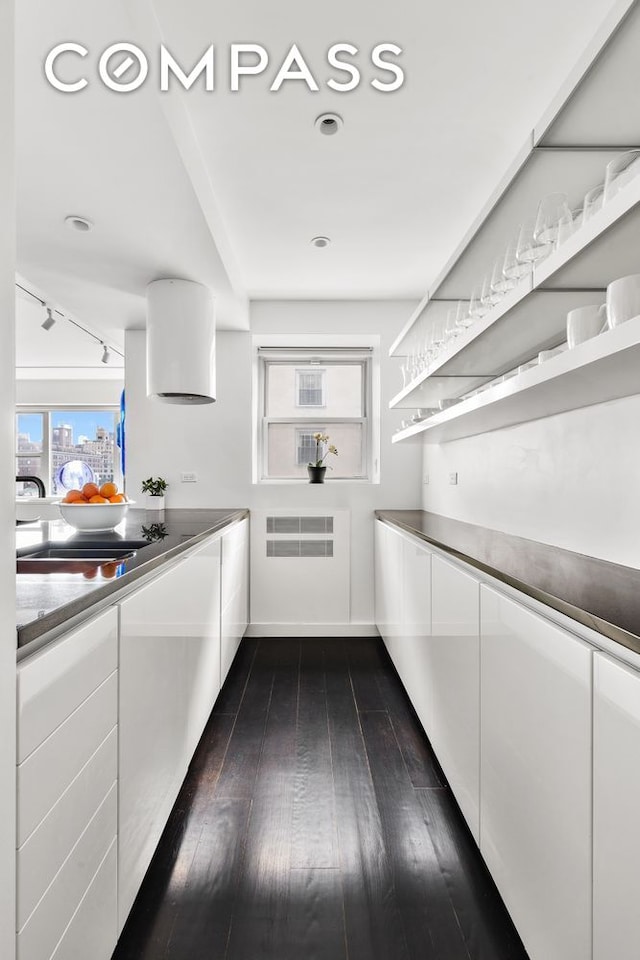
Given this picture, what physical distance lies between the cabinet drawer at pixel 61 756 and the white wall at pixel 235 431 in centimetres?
275

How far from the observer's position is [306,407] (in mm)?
4266

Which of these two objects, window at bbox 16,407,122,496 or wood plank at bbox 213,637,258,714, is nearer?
wood plank at bbox 213,637,258,714

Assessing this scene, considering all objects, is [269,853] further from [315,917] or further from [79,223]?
[79,223]

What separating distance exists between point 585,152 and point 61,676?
5.13ft

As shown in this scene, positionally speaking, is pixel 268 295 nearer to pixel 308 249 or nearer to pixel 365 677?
pixel 308 249

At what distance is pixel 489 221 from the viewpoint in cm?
160

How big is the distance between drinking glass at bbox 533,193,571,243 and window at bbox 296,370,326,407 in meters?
2.94

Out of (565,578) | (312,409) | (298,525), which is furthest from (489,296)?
(312,409)

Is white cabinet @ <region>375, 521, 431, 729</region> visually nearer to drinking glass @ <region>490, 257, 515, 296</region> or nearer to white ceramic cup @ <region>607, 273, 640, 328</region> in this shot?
drinking glass @ <region>490, 257, 515, 296</region>

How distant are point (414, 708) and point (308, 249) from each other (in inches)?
99.0

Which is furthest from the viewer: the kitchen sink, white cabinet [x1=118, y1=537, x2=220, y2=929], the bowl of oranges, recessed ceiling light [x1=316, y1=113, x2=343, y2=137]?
the bowl of oranges

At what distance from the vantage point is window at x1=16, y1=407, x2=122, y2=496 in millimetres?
7098

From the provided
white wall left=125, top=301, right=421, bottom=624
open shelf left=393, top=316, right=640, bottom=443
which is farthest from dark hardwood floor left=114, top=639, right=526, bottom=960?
white wall left=125, top=301, right=421, bottom=624

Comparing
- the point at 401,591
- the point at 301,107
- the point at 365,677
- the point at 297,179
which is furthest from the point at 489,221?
the point at 365,677
